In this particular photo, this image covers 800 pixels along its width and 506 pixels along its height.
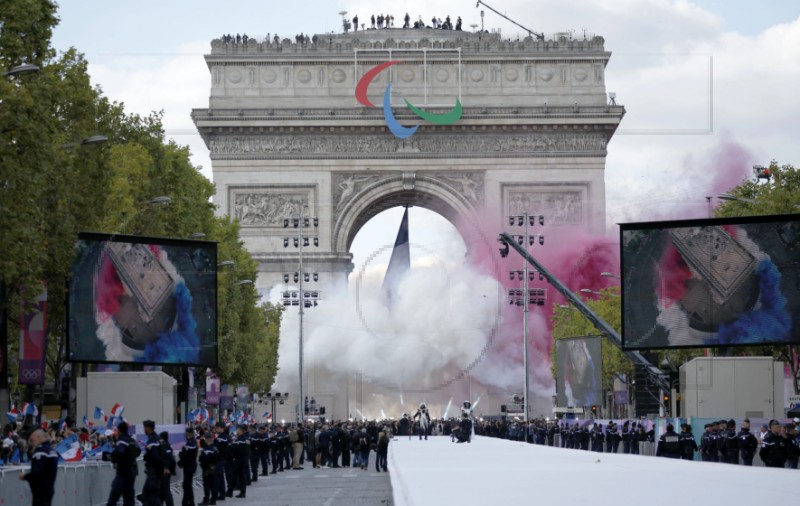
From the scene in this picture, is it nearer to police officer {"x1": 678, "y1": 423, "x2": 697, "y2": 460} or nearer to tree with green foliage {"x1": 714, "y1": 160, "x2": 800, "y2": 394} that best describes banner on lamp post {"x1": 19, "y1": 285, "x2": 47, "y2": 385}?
police officer {"x1": 678, "y1": 423, "x2": 697, "y2": 460}

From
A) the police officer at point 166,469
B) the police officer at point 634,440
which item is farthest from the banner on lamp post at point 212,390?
the police officer at point 166,469

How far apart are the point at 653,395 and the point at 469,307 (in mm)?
52373

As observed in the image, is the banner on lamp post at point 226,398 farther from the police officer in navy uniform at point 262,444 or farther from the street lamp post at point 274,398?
the police officer in navy uniform at point 262,444

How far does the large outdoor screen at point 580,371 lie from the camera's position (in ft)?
285

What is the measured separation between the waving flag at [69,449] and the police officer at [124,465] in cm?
273

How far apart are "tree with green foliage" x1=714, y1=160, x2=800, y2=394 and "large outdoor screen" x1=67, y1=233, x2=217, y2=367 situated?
25124 millimetres

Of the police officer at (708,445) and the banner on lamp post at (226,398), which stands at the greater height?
the banner on lamp post at (226,398)

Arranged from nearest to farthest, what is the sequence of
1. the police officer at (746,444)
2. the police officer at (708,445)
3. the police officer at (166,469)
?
the police officer at (166,469) < the police officer at (746,444) < the police officer at (708,445)

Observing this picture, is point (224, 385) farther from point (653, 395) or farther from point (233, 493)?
point (233, 493)

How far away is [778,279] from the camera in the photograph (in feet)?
172

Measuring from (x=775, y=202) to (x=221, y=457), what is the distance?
38.0 meters

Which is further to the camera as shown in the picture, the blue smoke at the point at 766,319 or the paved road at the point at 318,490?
the blue smoke at the point at 766,319

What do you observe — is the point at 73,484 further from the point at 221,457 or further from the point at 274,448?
the point at 274,448

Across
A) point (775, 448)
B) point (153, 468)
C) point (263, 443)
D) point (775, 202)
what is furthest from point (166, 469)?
point (775, 202)
